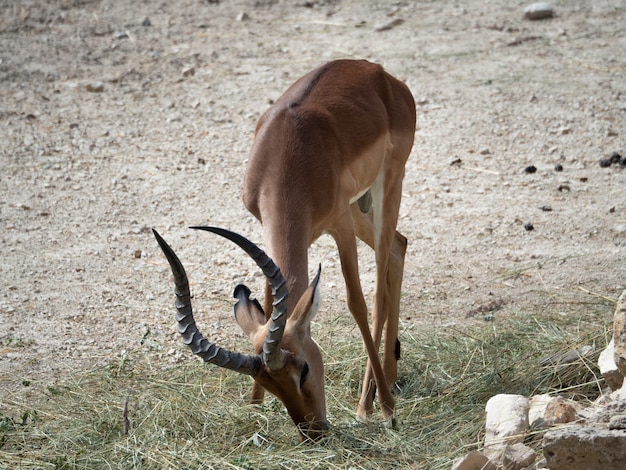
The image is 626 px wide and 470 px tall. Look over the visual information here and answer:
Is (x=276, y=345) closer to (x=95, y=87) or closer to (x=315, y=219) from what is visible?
(x=315, y=219)

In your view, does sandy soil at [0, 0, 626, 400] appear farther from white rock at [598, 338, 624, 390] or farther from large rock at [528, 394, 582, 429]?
large rock at [528, 394, 582, 429]

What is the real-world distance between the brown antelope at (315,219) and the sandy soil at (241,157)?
1.01m

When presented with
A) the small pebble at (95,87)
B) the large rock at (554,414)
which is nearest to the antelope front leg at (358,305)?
the large rock at (554,414)

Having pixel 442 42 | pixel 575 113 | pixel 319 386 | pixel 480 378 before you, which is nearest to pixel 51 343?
pixel 319 386

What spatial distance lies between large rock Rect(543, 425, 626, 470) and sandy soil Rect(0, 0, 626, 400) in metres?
2.80

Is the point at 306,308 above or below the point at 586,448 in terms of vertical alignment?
above

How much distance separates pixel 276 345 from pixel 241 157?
5907 millimetres

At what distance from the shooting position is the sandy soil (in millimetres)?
7836

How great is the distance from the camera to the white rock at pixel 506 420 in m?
5.12

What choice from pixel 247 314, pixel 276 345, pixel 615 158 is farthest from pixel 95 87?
pixel 276 345

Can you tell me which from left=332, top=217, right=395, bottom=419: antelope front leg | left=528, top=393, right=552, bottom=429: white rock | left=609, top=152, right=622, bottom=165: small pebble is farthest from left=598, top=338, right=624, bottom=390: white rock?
left=609, top=152, right=622, bottom=165: small pebble

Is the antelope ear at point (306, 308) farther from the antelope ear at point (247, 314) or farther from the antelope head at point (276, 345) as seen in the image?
the antelope ear at point (247, 314)

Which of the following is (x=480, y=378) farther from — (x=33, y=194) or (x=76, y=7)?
(x=76, y=7)

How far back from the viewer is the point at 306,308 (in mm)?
5242
